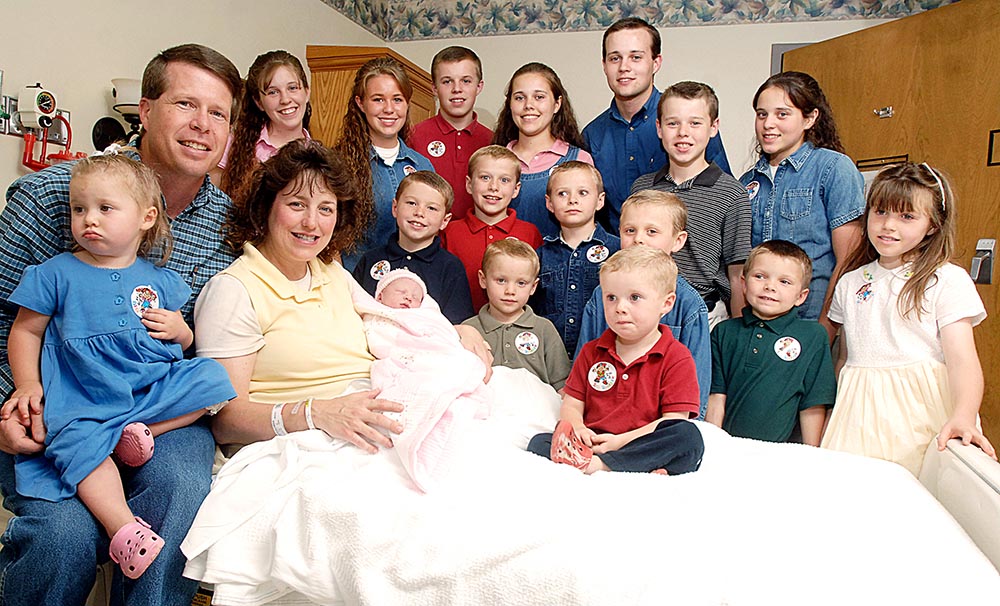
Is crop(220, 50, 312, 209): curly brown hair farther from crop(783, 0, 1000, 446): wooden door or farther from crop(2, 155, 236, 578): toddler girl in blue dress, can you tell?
crop(783, 0, 1000, 446): wooden door

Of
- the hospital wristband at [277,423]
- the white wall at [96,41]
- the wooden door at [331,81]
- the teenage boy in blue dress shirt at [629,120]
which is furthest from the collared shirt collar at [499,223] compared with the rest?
the white wall at [96,41]

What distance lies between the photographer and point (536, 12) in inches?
204

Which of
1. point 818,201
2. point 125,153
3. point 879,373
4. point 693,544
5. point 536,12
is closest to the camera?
point 693,544

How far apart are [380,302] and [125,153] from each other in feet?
2.55

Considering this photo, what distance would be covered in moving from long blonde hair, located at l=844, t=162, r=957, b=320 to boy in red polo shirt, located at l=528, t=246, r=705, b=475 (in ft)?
2.33

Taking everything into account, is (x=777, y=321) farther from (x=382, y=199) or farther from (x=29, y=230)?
(x=29, y=230)

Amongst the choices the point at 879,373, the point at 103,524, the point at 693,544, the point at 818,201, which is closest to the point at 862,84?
the point at 818,201

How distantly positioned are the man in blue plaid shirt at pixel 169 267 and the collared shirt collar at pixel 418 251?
0.63 meters

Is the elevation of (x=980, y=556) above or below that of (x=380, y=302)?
below

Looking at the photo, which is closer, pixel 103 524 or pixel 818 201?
pixel 103 524

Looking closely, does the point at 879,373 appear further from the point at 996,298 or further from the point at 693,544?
the point at 996,298

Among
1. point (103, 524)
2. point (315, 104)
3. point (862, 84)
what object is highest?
point (862, 84)

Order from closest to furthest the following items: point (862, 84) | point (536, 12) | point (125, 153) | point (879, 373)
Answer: point (125, 153), point (879, 373), point (862, 84), point (536, 12)

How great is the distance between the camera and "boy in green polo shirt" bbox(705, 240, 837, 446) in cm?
214
